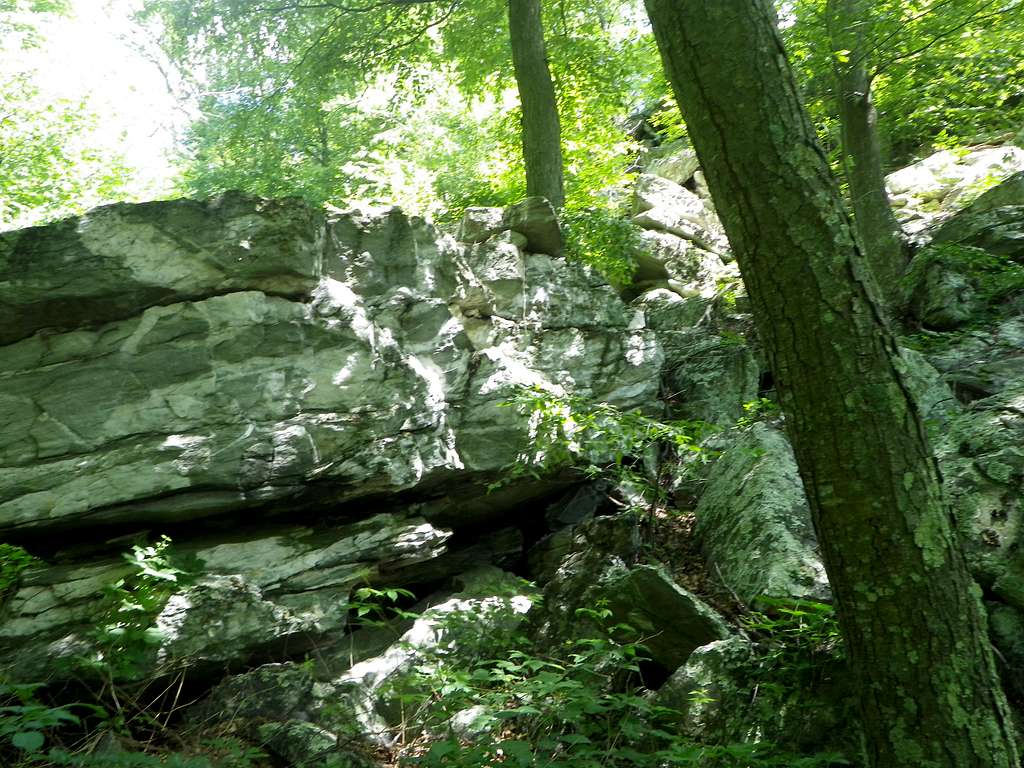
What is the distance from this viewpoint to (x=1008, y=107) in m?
13.2

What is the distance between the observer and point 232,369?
6211 mm

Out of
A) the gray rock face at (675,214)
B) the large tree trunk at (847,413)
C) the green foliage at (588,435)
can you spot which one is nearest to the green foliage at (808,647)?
the large tree trunk at (847,413)

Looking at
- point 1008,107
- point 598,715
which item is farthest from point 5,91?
point 1008,107

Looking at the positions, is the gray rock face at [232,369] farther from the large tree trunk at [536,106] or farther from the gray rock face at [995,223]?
the gray rock face at [995,223]

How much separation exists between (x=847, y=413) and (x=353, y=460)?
425 cm

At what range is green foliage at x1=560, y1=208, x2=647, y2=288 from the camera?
945cm

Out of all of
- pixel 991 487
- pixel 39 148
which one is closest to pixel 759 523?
pixel 991 487

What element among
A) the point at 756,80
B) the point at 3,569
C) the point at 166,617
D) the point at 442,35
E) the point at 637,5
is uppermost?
the point at 637,5

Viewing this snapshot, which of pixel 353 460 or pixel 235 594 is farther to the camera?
pixel 353 460

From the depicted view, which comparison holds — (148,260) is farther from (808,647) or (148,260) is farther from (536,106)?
(536,106)

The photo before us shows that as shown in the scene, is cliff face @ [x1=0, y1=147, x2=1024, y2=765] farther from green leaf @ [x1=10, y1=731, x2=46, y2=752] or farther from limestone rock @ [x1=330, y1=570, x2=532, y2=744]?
green leaf @ [x1=10, y1=731, x2=46, y2=752]

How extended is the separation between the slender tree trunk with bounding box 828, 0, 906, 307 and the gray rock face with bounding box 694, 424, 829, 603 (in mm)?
4007

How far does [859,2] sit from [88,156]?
1419 cm

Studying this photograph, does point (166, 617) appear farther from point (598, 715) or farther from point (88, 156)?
point (88, 156)
